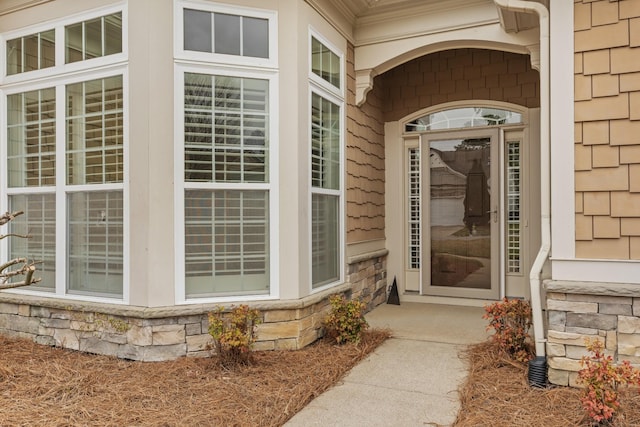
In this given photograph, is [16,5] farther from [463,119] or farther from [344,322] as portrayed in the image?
[463,119]

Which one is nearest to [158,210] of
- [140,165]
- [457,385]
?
[140,165]

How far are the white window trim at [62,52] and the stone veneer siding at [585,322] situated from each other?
3.46 metres

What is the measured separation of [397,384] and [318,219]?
153 centimetres

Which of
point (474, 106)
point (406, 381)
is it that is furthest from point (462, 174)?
point (406, 381)

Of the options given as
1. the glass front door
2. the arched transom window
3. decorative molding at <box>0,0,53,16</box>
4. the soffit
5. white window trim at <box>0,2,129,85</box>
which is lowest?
the glass front door

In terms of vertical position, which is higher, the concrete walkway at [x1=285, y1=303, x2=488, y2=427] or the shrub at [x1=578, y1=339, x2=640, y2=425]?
the shrub at [x1=578, y1=339, x2=640, y2=425]

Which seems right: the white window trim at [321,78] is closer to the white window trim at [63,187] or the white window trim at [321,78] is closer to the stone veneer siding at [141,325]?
the white window trim at [63,187]

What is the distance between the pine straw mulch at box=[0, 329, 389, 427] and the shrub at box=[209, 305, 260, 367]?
8 centimetres

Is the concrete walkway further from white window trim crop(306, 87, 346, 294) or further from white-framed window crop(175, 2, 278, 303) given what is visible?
white-framed window crop(175, 2, 278, 303)

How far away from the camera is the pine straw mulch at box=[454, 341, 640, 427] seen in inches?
94.5

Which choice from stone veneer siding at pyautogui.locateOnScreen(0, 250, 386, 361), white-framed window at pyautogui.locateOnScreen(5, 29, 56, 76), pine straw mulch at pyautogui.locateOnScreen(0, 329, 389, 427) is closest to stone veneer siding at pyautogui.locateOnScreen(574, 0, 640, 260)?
pine straw mulch at pyautogui.locateOnScreen(0, 329, 389, 427)

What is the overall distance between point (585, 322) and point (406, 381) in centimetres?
118

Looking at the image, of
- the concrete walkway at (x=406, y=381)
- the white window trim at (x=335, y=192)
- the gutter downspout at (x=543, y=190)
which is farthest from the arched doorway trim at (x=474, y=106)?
the concrete walkway at (x=406, y=381)

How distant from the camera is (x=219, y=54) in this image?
3416 millimetres
